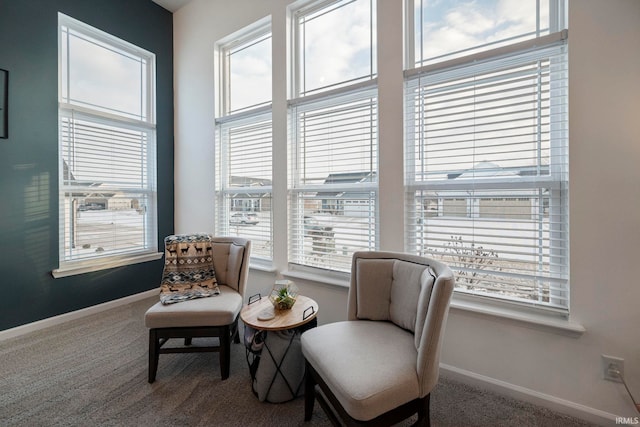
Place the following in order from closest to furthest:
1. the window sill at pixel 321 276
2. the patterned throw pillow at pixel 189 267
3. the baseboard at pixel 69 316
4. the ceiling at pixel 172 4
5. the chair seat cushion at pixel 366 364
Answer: the chair seat cushion at pixel 366 364, the patterned throw pillow at pixel 189 267, the window sill at pixel 321 276, the baseboard at pixel 69 316, the ceiling at pixel 172 4

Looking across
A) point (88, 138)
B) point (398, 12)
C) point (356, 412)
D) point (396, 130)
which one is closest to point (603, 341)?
point (356, 412)

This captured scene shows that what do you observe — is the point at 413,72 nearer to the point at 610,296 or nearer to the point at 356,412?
the point at 610,296

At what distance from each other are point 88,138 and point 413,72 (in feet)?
10.6

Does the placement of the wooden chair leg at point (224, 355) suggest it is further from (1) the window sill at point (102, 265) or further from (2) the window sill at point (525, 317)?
(1) the window sill at point (102, 265)

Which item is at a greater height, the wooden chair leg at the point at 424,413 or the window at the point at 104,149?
the window at the point at 104,149

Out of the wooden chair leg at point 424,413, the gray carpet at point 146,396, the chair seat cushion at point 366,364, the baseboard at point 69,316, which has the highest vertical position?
the chair seat cushion at point 366,364

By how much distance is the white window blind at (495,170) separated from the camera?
1.61 meters

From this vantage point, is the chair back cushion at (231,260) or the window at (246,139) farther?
the window at (246,139)

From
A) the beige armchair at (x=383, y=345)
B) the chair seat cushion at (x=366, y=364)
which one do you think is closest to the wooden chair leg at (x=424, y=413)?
the beige armchair at (x=383, y=345)

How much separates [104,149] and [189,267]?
189cm

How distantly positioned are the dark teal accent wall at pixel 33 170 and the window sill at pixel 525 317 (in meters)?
3.51

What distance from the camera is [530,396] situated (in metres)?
1.61

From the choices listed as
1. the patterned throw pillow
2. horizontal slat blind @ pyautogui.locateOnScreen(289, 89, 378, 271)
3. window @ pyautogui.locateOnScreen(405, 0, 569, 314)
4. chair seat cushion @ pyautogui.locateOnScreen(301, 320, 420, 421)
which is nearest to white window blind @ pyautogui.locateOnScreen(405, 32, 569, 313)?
window @ pyautogui.locateOnScreen(405, 0, 569, 314)

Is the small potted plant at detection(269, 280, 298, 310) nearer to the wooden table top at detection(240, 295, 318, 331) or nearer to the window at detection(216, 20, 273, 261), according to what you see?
the wooden table top at detection(240, 295, 318, 331)
